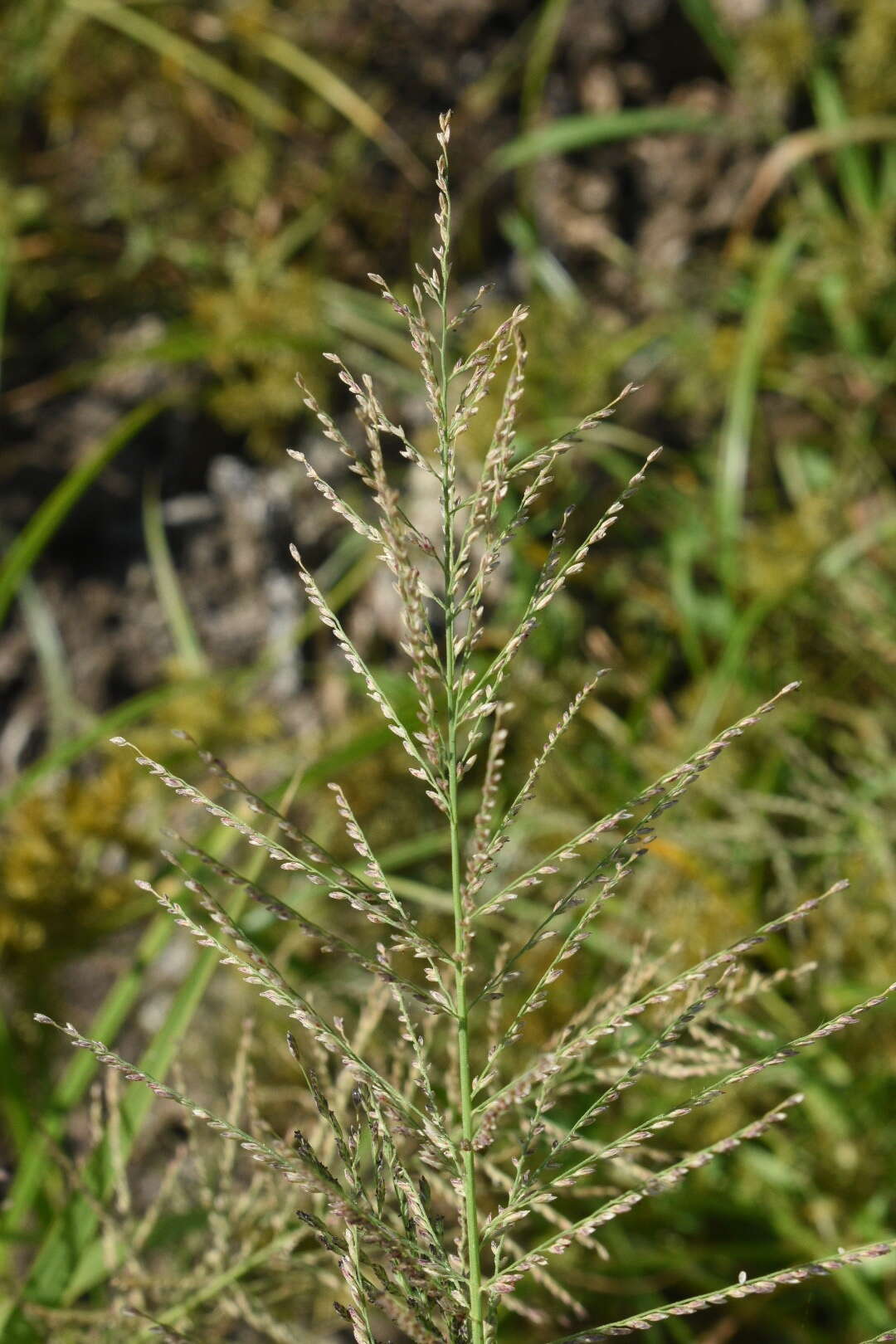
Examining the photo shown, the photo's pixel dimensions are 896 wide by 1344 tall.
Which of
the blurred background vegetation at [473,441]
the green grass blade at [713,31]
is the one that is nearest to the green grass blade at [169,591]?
the blurred background vegetation at [473,441]

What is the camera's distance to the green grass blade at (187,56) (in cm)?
212

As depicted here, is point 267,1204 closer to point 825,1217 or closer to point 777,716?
point 825,1217

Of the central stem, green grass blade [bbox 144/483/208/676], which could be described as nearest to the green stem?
the central stem

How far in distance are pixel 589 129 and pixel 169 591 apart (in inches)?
45.0

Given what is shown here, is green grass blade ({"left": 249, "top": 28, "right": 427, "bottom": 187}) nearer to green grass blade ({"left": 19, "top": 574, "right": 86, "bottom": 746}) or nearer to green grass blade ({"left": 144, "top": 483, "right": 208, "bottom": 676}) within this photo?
green grass blade ({"left": 144, "top": 483, "right": 208, "bottom": 676})

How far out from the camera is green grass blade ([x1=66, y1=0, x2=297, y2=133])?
212 centimetres

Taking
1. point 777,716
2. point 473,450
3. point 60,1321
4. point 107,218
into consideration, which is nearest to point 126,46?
point 107,218

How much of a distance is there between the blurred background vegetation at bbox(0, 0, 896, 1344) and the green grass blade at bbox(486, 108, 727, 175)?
0.01m

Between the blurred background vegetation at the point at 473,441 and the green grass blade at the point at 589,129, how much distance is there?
10mm

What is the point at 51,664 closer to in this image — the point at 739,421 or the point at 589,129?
the point at 739,421

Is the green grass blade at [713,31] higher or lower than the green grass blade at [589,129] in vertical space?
higher

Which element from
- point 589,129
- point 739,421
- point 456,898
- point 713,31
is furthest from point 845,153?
point 456,898

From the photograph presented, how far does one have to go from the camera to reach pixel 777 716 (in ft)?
6.10

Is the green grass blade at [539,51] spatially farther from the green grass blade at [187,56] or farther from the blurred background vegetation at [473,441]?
the green grass blade at [187,56]
